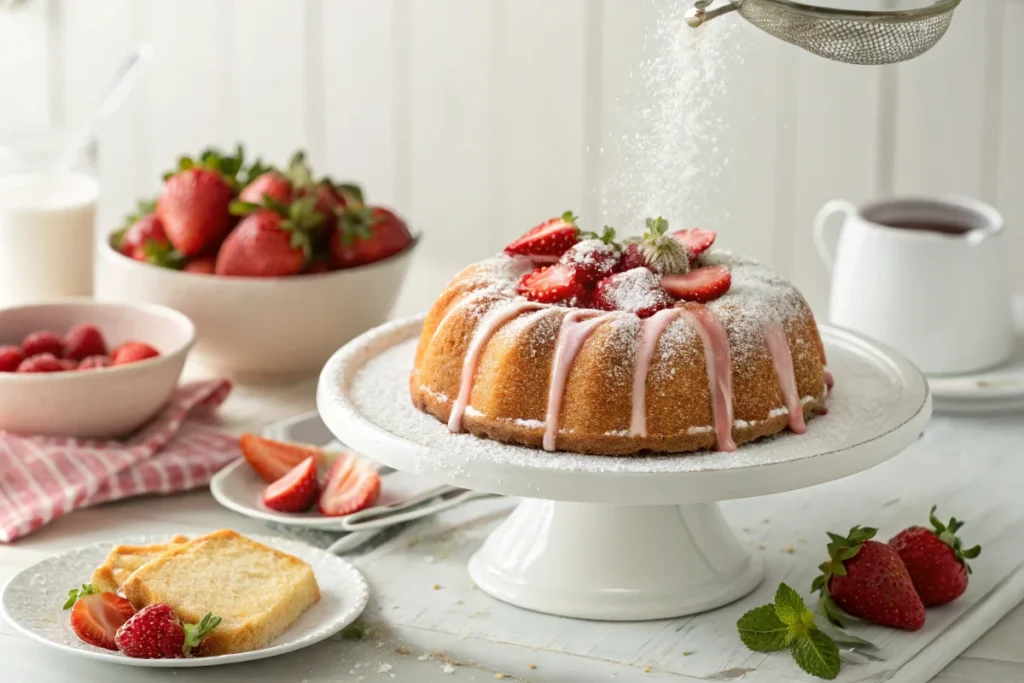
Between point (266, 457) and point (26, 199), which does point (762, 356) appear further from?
point (26, 199)

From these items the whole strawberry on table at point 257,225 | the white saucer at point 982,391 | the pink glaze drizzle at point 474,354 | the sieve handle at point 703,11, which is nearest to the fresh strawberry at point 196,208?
the whole strawberry on table at point 257,225

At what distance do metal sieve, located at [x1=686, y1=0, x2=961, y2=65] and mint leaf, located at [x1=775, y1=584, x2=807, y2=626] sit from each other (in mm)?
538

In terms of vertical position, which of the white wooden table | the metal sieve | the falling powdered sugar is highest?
the metal sieve

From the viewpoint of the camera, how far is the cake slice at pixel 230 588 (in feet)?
4.04

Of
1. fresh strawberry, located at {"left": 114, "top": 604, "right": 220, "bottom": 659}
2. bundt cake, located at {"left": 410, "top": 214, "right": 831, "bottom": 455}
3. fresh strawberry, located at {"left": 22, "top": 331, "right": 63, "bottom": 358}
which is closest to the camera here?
fresh strawberry, located at {"left": 114, "top": 604, "right": 220, "bottom": 659}

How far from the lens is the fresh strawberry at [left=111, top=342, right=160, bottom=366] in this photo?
1752mm

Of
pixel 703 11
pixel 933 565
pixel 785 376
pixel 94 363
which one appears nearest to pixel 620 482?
pixel 785 376

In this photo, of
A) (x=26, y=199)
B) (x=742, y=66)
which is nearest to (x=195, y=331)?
(x=26, y=199)

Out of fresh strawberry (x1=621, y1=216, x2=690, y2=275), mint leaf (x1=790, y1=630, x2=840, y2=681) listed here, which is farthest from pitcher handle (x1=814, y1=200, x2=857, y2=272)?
mint leaf (x1=790, y1=630, x2=840, y2=681)

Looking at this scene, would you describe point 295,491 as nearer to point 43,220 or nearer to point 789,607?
point 789,607

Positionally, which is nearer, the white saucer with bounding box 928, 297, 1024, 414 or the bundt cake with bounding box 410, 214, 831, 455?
the bundt cake with bounding box 410, 214, 831, 455

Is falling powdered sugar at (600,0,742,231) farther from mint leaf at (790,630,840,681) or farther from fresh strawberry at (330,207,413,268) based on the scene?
fresh strawberry at (330,207,413,268)

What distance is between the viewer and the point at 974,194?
10.1 feet

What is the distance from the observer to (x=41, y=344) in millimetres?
1791
